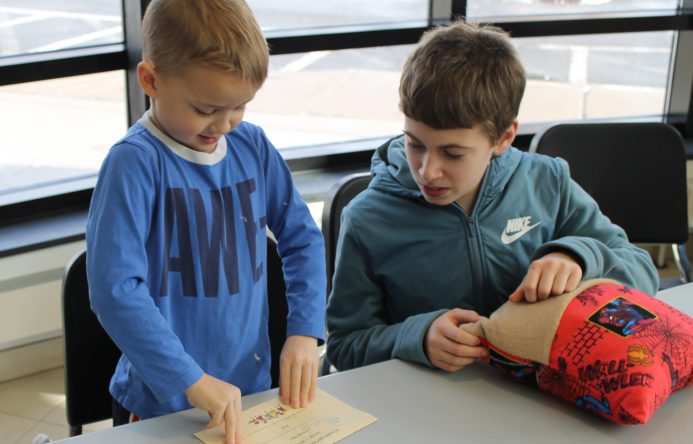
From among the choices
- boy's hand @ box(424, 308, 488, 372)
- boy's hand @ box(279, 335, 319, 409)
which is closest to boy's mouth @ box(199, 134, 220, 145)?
boy's hand @ box(279, 335, 319, 409)

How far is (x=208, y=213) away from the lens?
123 centimetres

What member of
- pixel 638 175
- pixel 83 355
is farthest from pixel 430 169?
pixel 638 175

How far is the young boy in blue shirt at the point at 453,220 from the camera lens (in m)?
1.36

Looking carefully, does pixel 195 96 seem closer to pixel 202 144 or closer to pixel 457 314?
pixel 202 144

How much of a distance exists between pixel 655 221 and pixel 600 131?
11.8 inches

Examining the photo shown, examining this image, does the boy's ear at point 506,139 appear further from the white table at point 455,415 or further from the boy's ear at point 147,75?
the boy's ear at point 147,75

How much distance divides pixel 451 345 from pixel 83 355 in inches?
25.6

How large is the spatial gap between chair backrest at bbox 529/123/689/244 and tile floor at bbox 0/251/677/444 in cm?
155

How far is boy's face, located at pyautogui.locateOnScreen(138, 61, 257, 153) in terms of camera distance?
3.60ft

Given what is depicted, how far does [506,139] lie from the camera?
4.77 ft

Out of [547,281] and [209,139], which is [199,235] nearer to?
[209,139]

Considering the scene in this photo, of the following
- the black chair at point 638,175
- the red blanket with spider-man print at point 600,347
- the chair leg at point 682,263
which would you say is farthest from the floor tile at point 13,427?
the chair leg at point 682,263

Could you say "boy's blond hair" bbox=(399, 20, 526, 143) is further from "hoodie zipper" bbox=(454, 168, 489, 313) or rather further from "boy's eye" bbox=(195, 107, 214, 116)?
"boy's eye" bbox=(195, 107, 214, 116)

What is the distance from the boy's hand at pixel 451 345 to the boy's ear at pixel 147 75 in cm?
58
